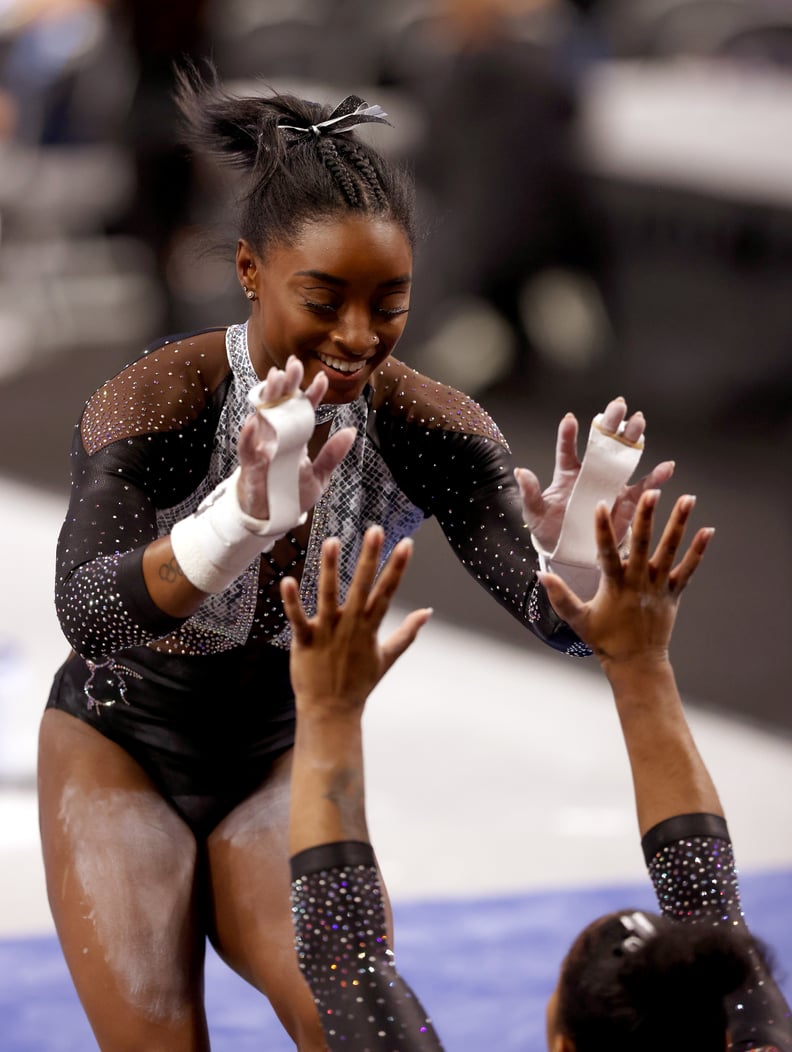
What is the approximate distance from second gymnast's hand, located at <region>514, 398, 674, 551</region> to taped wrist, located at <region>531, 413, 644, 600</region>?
11mm

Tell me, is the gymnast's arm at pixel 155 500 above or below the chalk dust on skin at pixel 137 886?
above

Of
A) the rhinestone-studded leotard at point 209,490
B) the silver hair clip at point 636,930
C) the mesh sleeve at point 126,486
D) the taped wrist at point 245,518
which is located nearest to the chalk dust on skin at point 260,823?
the rhinestone-studded leotard at point 209,490

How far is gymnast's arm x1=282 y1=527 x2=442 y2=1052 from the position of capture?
1575 millimetres

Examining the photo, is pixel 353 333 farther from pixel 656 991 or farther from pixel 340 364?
pixel 656 991

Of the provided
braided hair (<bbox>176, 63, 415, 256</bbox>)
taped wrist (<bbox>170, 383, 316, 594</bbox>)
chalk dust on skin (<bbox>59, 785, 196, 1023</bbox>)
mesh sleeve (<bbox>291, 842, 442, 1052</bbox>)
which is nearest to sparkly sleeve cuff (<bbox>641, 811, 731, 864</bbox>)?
mesh sleeve (<bbox>291, 842, 442, 1052</bbox>)

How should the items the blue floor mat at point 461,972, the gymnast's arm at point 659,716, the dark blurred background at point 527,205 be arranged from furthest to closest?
the dark blurred background at point 527,205
the blue floor mat at point 461,972
the gymnast's arm at point 659,716

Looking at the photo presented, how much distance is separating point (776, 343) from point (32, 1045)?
4092mm

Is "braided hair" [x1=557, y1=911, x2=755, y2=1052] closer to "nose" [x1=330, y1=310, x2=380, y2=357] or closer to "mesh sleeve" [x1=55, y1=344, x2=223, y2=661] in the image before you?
"mesh sleeve" [x1=55, y1=344, x2=223, y2=661]

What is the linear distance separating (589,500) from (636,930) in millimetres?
574

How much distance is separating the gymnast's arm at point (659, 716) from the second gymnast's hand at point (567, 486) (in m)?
0.16

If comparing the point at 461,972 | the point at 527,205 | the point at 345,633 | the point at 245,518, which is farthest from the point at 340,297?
the point at 527,205

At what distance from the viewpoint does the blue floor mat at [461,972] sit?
8.96 feet

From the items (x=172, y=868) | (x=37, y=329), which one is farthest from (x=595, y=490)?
(x=37, y=329)

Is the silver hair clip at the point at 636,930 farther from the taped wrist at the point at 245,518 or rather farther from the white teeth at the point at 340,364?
the white teeth at the point at 340,364
